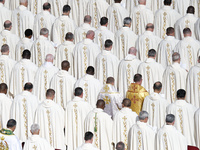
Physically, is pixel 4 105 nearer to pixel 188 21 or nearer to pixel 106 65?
pixel 106 65

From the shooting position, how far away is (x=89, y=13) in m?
24.0

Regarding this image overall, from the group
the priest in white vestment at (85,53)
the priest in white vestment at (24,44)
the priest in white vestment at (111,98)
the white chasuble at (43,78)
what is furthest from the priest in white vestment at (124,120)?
the priest in white vestment at (24,44)

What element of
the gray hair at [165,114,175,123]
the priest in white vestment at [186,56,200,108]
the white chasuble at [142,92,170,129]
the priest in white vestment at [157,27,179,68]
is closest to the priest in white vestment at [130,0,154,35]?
the priest in white vestment at [157,27,179,68]

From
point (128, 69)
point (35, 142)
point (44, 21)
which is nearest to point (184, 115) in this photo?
point (128, 69)

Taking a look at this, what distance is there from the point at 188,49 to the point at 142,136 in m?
4.00

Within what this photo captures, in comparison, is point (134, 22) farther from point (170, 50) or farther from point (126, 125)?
point (126, 125)

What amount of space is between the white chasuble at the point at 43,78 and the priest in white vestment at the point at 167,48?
2783 millimetres

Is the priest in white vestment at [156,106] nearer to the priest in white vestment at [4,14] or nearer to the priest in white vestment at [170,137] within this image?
the priest in white vestment at [170,137]

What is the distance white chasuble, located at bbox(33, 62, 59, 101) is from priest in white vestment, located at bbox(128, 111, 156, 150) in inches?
134

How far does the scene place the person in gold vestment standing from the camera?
2005 cm

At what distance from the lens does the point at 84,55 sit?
22.0m

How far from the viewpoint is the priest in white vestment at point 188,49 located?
21.8 meters

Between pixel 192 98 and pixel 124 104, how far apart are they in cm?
244

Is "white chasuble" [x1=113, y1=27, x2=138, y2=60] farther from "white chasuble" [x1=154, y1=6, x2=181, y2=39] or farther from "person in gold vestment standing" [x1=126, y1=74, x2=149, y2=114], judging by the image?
"person in gold vestment standing" [x1=126, y1=74, x2=149, y2=114]
